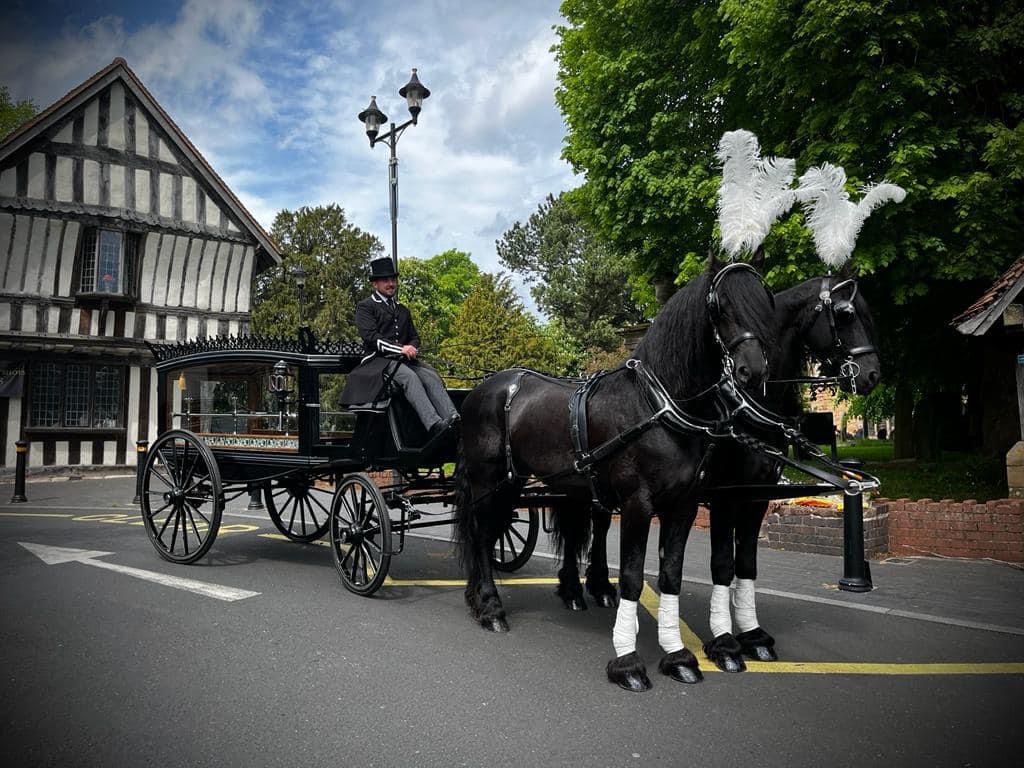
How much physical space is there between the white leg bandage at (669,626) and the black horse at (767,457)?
1.24ft

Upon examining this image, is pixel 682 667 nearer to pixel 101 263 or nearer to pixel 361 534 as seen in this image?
pixel 361 534

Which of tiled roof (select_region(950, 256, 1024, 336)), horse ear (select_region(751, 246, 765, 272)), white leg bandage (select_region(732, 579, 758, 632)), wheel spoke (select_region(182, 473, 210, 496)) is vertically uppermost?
tiled roof (select_region(950, 256, 1024, 336))

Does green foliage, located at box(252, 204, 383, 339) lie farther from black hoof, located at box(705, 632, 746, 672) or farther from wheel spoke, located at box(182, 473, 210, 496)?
black hoof, located at box(705, 632, 746, 672)

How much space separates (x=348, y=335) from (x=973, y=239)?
3012 centimetres

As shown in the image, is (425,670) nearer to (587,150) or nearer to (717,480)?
(717,480)

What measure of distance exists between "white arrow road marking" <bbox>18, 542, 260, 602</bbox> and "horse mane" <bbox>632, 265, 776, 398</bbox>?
3900 mm

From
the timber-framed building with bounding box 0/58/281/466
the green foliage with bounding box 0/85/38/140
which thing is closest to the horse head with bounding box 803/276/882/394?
the timber-framed building with bounding box 0/58/281/466

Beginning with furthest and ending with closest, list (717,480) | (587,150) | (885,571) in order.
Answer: (587,150) < (885,571) < (717,480)

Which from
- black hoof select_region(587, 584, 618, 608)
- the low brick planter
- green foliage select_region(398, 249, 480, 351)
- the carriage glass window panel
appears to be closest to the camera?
black hoof select_region(587, 584, 618, 608)

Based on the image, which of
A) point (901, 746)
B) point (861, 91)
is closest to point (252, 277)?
point (861, 91)

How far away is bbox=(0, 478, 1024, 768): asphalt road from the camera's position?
329 cm

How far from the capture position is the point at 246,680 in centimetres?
409

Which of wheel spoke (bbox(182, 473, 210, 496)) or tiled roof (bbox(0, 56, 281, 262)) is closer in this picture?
wheel spoke (bbox(182, 473, 210, 496))

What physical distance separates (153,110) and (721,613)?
20.8 metres
